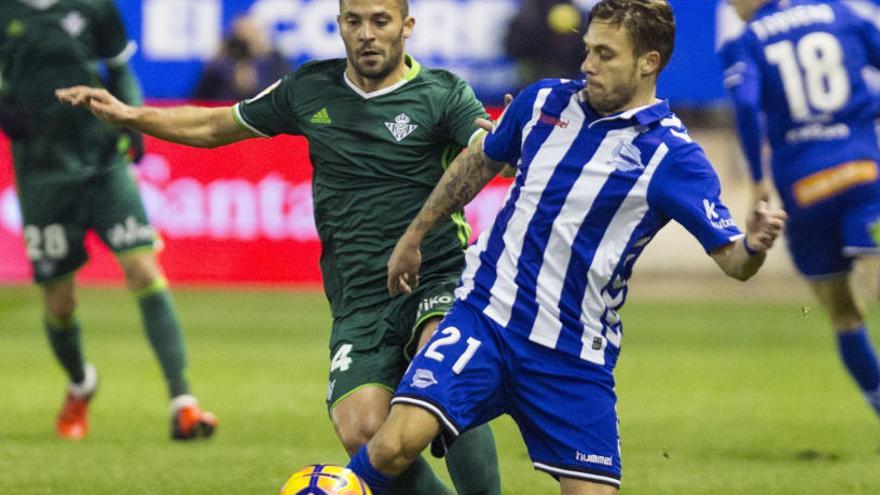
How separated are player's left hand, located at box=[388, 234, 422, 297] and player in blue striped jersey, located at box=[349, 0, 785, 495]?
26 centimetres

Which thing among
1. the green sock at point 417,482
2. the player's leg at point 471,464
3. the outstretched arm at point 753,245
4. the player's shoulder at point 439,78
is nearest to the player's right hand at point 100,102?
the player's shoulder at point 439,78

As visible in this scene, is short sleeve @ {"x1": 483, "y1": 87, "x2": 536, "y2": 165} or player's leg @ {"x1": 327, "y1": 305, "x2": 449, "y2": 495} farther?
player's leg @ {"x1": 327, "y1": 305, "x2": 449, "y2": 495}

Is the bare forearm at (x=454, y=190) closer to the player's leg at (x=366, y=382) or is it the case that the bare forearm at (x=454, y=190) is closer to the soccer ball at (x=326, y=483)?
the player's leg at (x=366, y=382)

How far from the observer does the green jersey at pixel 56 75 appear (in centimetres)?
896

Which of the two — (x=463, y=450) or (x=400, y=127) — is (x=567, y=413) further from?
(x=400, y=127)

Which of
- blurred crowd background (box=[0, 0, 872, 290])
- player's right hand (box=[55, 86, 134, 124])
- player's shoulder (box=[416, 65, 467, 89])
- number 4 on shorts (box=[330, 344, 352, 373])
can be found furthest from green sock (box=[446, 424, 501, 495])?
blurred crowd background (box=[0, 0, 872, 290])

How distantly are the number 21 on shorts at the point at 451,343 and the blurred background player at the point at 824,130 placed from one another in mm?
3725

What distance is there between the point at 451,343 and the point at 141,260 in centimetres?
401

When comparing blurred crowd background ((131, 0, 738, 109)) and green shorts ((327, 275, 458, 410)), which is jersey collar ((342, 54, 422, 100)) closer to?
green shorts ((327, 275, 458, 410))

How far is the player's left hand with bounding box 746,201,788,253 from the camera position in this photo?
4.92m

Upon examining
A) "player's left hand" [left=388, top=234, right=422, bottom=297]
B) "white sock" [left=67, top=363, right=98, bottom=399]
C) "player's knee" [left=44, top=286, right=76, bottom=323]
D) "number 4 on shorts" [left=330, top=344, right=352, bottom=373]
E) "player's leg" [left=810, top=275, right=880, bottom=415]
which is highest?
"player's left hand" [left=388, top=234, right=422, bottom=297]

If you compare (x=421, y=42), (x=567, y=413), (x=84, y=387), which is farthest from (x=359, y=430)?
(x=421, y=42)

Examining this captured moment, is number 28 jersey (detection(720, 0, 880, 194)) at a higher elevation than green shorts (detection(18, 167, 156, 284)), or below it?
higher

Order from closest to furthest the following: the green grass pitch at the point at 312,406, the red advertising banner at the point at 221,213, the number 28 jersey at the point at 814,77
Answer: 1. the green grass pitch at the point at 312,406
2. the number 28 jersey at the point at 814,77
3. the red advertising banner at the point at 221,213
